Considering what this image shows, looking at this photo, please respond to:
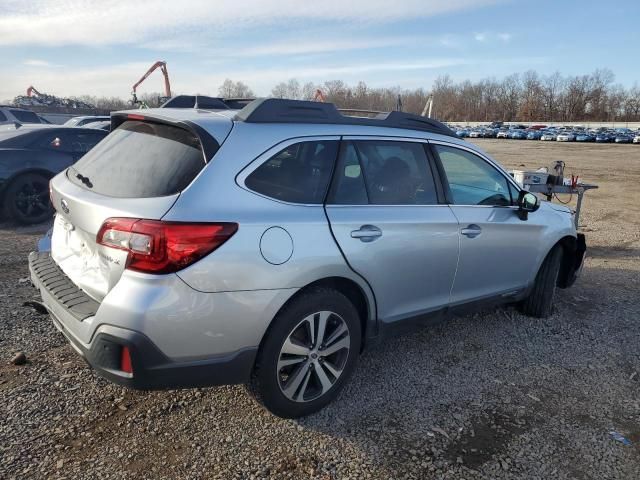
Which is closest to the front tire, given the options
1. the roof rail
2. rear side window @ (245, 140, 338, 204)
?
rear side window @ (245, 140, 338, 204)

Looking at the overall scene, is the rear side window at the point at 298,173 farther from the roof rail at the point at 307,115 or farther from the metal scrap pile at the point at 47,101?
the metal scrap pile at the point at 47,101

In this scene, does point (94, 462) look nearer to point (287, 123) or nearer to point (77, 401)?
point (77, 401)

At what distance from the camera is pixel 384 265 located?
3078 millimetres

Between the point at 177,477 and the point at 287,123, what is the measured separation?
1.98 m

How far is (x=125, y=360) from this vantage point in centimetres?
234

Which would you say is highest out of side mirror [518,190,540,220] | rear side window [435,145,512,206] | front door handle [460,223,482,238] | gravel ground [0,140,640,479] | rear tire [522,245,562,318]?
rear side window [435,145,512,206]

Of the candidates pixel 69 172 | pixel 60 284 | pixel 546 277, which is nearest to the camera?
pixel 60 284

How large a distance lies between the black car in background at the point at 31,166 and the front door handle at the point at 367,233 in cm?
661

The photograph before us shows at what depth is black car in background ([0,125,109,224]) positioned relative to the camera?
747 cm

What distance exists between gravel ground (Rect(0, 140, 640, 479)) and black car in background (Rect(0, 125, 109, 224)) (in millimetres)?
3953

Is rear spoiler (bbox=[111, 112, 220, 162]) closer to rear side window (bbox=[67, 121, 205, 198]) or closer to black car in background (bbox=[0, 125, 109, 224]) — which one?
rear side window (bbox=[67, 121, 205, 198])

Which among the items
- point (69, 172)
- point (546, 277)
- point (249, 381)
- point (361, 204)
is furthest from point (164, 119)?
point (546, 277)

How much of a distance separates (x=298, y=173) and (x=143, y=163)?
0.86 metres

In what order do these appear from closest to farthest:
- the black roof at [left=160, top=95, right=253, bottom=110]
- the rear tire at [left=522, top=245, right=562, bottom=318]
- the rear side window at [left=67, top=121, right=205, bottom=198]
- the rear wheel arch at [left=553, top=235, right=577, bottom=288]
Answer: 1. the rear side window at [left=67, top=121, right=205, bottom=198]
2. the black roof at [left=160, top=95, right=253, bottom=110]
3. the rear tire at [left=522, top=245, right=562, bottom=318]
4. the rear wheel arch at [left=553, top=235, right=577, bottom=288]
